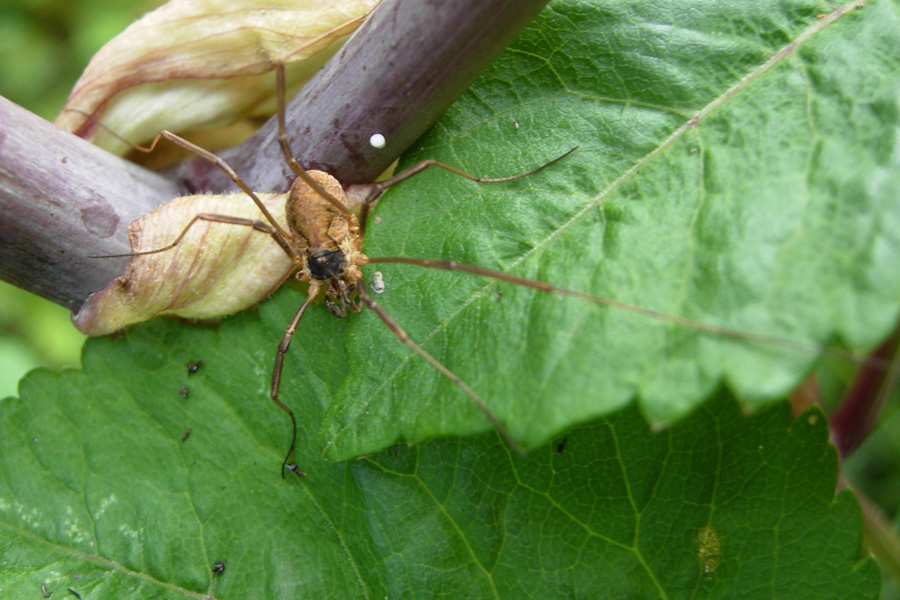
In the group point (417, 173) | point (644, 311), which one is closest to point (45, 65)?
Result: point (417, 173)

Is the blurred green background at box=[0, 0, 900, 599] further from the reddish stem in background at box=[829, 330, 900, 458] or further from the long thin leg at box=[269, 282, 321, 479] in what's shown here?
the long thin leg at box=[269, 282, 321, 479]

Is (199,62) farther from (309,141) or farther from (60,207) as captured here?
(60,207)

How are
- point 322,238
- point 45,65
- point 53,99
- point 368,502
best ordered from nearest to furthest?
point 368,502, point 322,238, point 53,99, point 45,65

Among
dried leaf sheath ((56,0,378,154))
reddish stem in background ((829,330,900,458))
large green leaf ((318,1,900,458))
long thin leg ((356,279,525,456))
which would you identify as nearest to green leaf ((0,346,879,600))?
long thin leg ((356,279,525,456))

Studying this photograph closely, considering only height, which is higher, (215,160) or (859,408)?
(215,160)

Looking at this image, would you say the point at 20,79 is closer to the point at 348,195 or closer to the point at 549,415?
the point at 348,195

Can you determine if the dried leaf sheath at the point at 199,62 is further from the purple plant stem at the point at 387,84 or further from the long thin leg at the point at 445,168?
the long thin leg at the point at 445,168

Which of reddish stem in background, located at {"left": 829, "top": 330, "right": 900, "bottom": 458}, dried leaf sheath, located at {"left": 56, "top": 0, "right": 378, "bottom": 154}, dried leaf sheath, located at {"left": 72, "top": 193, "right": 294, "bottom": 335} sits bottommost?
reddish stem in background, located at {"left": 829, "top": 330, "right": 900, "bottom": 458}

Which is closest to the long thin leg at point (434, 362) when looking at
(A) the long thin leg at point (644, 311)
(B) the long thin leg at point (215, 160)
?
(A) the long thin leg at point (644, 311)

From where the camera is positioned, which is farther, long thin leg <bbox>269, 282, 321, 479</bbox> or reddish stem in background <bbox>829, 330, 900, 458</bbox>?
reddish stem in background <bbox>829, 330, 900, 458</bbox>
